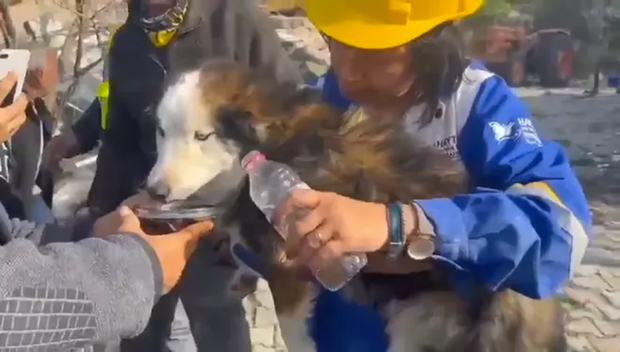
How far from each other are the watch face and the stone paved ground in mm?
699

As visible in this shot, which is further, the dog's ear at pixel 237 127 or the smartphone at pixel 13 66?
the smartphone at pixel 13 66

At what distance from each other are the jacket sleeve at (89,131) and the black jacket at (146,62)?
0.16 m

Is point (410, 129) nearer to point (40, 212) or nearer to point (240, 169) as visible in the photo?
point (240, 169)

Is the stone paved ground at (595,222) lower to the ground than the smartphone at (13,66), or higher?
lower

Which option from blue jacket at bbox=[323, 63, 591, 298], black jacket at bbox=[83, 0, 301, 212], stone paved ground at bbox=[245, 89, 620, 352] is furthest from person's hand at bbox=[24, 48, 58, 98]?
blue jacket at bbox=[323, 63, 591, 298]

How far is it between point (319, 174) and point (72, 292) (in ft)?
1.27

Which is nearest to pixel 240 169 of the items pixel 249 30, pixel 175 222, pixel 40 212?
pixel 175 222

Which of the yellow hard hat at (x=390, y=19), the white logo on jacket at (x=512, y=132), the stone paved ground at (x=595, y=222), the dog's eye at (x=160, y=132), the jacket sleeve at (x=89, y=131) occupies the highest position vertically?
the yellow hard hat at (x=390, y=19)

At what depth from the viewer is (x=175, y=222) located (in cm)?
114

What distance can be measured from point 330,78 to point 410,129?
0.51 ft

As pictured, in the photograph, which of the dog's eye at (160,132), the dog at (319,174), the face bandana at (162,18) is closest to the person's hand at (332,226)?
the dog at (319,174)

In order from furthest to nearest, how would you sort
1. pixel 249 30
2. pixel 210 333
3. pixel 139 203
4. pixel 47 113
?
pixel 47 113 → pixel 210 333 → pixel 249 30 → pixel 139 203

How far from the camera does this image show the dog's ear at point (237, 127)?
3.91 ft

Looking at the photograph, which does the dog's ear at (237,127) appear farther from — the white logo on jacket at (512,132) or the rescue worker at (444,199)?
the white logo on jacket at (512,132)
